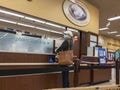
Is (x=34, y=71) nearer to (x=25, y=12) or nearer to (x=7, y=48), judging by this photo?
(x=7, y=48)

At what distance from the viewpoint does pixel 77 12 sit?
23.0 feet

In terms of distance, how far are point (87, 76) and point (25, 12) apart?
3.33m

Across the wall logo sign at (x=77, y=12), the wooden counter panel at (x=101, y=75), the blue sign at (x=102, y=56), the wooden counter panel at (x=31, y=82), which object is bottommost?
the wooden counter panel at (x=101, y=75)

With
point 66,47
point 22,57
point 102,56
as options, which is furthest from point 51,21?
point 102,56

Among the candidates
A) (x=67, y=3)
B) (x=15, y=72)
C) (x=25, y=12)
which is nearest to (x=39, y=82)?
(x=15, y=72)

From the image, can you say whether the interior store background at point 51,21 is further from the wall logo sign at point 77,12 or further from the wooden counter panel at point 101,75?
the wall logo sign at point 77,12

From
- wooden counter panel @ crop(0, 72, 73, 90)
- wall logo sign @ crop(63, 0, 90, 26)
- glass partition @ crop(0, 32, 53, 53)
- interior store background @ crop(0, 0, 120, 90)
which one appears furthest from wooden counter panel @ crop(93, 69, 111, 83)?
glass partition @ crop(0, 32, 53, 53)

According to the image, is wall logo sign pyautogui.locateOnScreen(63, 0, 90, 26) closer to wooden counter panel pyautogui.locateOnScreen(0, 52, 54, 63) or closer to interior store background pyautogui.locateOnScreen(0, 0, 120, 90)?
interior store background pyautogui.locateOnScreen(0, 0, 120, 90)

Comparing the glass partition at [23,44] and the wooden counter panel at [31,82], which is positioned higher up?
the glass partition at [23,44]

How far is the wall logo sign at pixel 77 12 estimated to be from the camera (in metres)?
6.62

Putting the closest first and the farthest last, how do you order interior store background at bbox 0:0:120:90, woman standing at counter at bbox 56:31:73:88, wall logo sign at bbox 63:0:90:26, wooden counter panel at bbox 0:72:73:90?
wooden counter panel at bbox 0:72:73:90 < interior store background at bbox 0:0:120:90 < woman standing at counter at bbox 56:31:73:88 < wall logo sign at bbox 63:0:90:26

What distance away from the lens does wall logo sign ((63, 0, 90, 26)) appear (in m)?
6.62

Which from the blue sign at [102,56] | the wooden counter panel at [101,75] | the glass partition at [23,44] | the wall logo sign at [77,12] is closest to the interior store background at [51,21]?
the wooden counter panel at [101,75]

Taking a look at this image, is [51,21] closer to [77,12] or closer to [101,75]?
[77,12]
